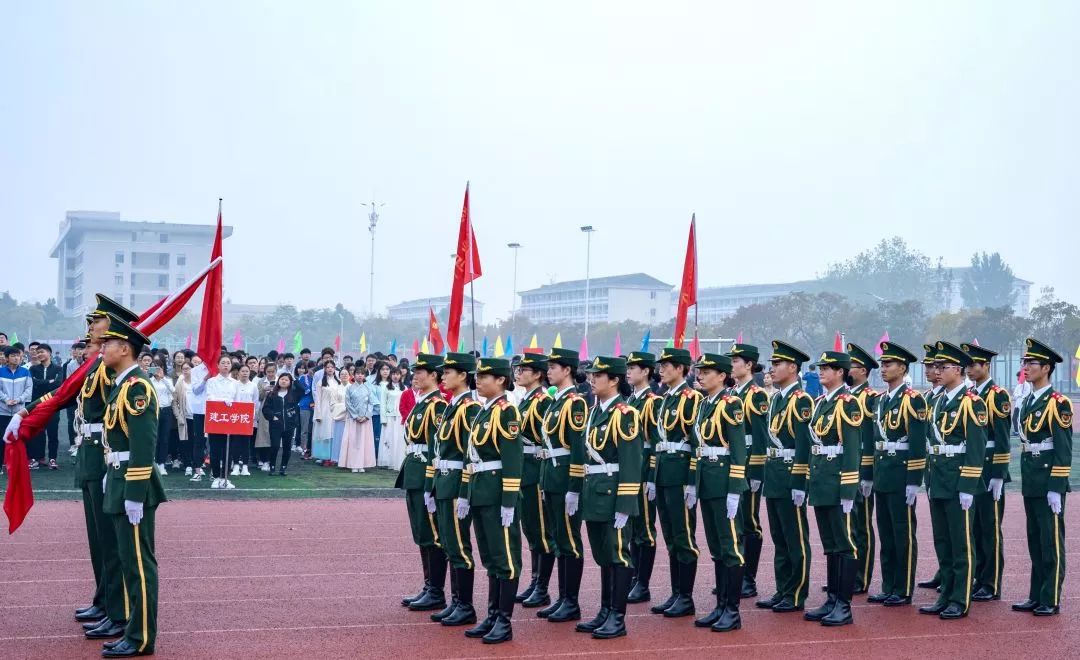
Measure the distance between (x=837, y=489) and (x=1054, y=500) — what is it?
173 centimetres

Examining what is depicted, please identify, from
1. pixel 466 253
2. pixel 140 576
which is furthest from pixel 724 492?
pixel 466 253

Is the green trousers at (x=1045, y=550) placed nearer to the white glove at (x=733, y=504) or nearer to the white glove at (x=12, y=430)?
the white glove at (x=733, y=504)

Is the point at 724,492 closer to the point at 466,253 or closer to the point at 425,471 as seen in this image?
the point at 425,471

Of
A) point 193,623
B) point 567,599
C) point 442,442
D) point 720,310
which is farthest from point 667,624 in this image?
point 720,310

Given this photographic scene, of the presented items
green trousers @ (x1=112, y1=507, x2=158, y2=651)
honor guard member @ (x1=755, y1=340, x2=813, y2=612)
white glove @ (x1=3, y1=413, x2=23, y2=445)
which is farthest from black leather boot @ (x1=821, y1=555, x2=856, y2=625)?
white glove @ (x1=3, y1=413, x2=23, y2=445)

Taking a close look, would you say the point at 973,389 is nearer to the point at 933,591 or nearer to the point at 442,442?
the point at 933,591

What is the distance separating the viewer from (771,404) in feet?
31.2

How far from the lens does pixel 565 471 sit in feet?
28.4

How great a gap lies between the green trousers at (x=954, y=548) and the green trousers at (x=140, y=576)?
566 centimetres

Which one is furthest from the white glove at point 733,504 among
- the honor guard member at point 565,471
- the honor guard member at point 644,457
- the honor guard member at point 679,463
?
the honor guard member at point 565,471

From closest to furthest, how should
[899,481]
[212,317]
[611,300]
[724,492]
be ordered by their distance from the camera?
1. [724,492]
2. [899,481]
3. [212,317]
4. [611,300]

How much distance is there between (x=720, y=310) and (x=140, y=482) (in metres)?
86.7

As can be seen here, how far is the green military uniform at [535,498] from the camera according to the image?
28.7ft

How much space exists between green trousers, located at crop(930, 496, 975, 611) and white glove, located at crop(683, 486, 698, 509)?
1971 mm
